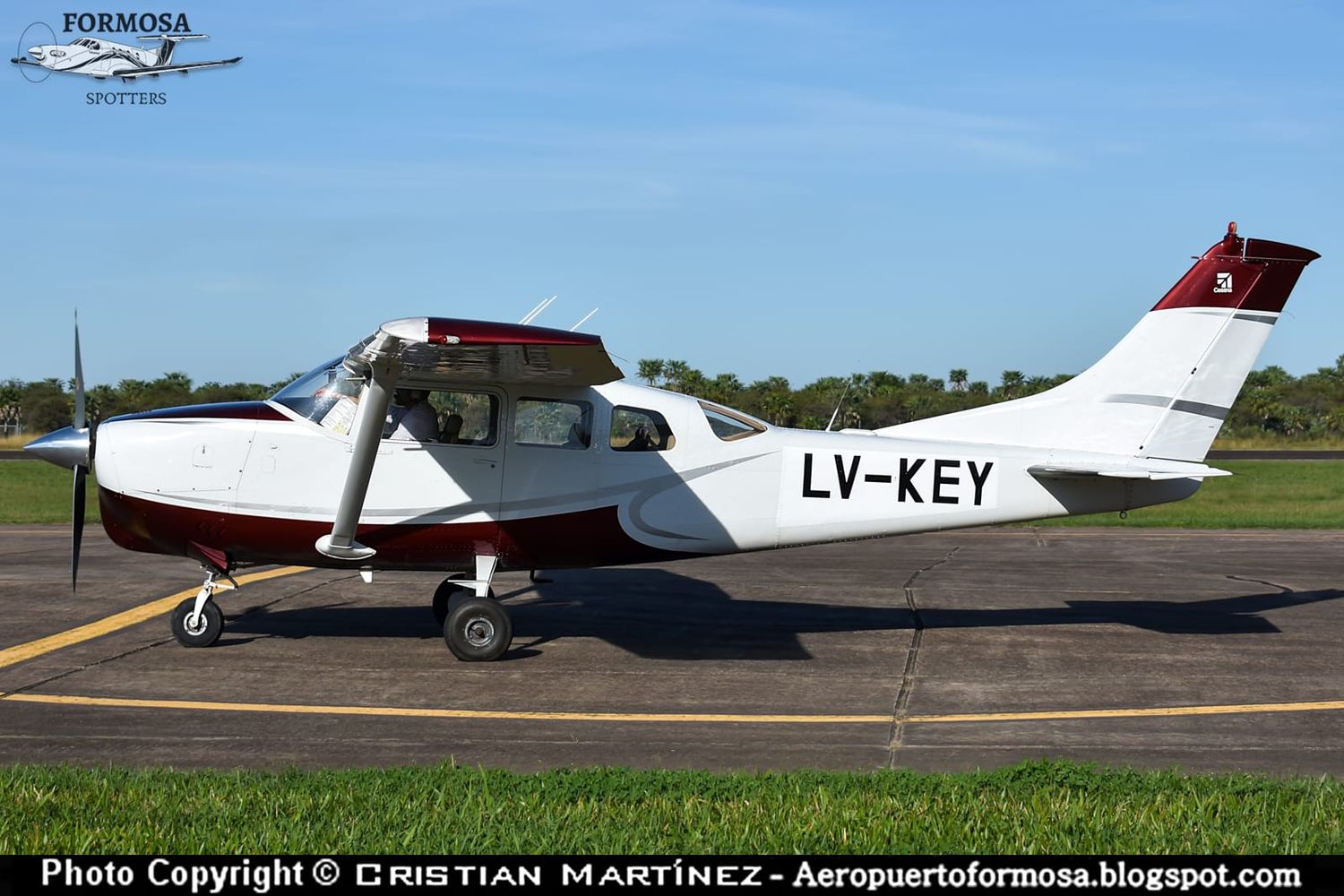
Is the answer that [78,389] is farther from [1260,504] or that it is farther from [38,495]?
[1260,504]

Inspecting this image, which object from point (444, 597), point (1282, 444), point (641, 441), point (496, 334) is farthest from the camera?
point (1282, 444)

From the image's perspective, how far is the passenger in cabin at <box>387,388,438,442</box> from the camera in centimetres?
1030

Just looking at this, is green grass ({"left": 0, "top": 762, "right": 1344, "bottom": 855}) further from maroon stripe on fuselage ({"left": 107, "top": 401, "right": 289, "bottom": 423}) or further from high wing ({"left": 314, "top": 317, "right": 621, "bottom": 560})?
maroon stripe on fuselage ({"left": 107, "top": 401, "right": 289, "bottom": 423})

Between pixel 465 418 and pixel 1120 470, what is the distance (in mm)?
5745

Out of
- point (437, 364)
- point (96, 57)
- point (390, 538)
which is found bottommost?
point (390, 538)

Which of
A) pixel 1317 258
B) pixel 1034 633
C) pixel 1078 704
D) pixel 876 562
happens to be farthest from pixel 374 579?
pixel 1317 258

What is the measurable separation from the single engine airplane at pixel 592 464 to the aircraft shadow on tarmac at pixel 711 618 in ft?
2.84

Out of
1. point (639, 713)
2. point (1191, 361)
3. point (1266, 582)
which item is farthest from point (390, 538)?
point (1266, 582)

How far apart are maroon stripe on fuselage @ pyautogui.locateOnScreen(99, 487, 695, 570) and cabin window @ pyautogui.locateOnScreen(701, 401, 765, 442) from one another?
117 cm

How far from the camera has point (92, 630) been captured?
36.4 ft

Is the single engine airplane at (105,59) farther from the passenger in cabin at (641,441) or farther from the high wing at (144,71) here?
the passenger in cabin at (641,441)

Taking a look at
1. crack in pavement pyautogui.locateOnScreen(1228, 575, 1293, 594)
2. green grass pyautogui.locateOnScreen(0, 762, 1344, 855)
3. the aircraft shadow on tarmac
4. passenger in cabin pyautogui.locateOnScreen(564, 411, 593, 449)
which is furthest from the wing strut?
crack in pavement pyautogui.locateOnScreen(1228, 575, 1293, 594)

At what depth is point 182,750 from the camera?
24.3ft

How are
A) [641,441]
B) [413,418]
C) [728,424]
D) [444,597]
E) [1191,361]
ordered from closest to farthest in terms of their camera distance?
[413,418] < [641,441] < [728,424] < [1191,361] < [444,597]
